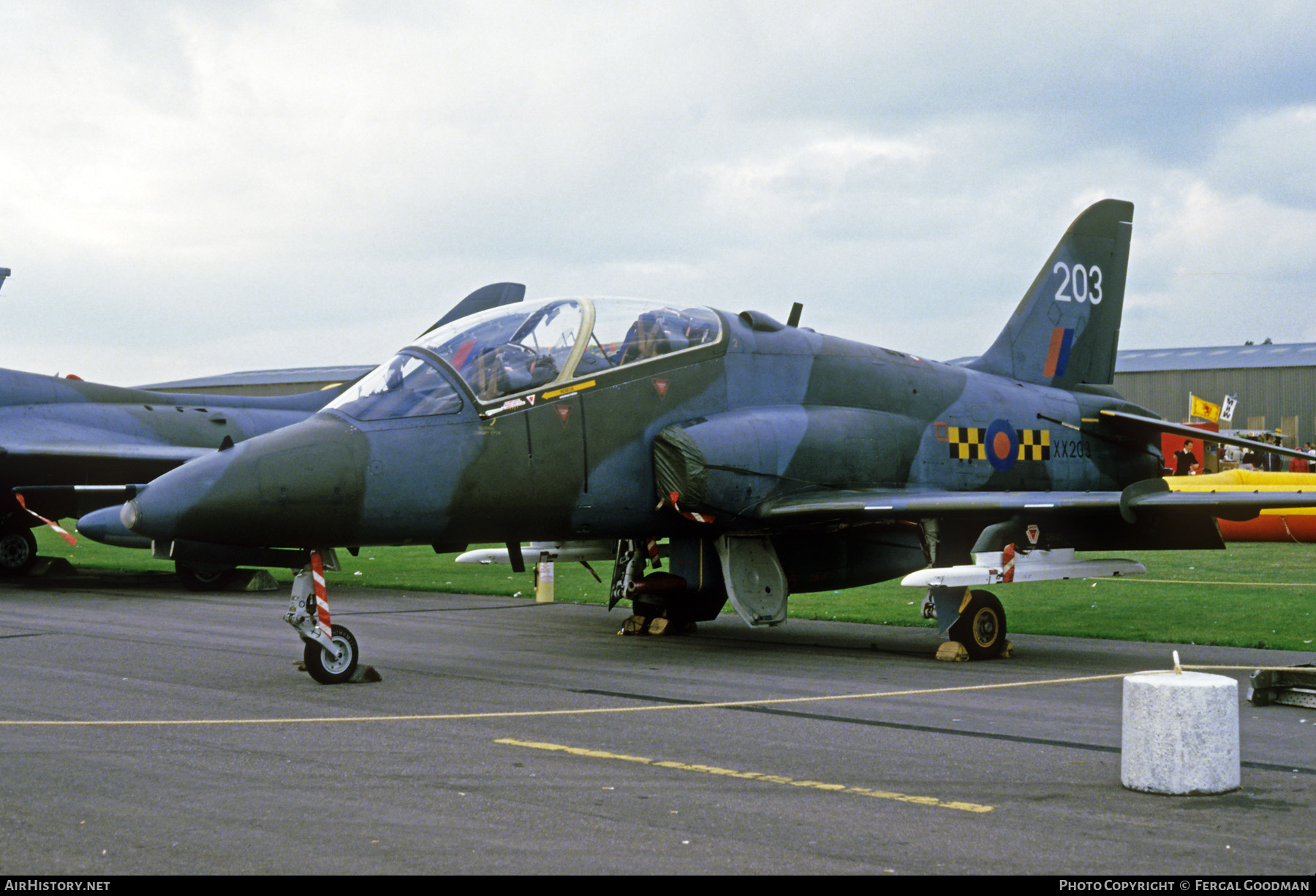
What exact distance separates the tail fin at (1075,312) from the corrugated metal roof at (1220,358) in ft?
134

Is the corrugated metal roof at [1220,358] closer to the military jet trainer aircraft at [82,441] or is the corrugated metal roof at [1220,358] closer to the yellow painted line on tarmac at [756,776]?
the military jet trainer aircraft at [82,441]

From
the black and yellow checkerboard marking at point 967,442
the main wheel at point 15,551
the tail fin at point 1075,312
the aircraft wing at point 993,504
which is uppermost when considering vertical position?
the tail fin at point 1075,312

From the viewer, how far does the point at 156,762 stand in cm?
645

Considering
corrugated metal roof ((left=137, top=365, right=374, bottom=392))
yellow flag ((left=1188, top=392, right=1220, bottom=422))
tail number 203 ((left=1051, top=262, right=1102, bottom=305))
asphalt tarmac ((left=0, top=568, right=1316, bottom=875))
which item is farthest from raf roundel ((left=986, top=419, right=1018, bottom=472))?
corrugated metal roof ((left=137, top=365, right=374, bottom=392))

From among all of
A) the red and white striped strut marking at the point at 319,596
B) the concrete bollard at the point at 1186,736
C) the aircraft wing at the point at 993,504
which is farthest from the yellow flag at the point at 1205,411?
the concrete bollard at the point at 1186,736

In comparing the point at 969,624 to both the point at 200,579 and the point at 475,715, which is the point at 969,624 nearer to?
the point at 475,715

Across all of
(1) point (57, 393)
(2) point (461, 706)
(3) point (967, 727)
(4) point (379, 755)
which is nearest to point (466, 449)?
(2) point (461, 706)

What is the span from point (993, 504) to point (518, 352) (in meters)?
Result: 4.33

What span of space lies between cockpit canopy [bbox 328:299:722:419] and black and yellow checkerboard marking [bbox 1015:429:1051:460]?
401 cm

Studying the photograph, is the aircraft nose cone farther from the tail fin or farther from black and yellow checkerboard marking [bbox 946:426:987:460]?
the tail fin

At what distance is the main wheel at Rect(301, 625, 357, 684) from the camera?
30.1 ft

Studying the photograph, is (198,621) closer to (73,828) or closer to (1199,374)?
(73,828)

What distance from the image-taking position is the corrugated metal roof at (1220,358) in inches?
2218
